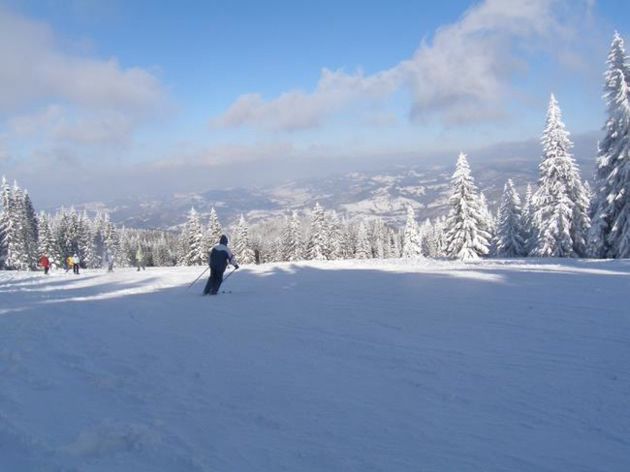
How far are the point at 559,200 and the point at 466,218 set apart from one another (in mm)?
8221

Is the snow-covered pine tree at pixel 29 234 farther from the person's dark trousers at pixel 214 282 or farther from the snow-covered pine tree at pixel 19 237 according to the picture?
the person's dark trousers at pixel 214 282

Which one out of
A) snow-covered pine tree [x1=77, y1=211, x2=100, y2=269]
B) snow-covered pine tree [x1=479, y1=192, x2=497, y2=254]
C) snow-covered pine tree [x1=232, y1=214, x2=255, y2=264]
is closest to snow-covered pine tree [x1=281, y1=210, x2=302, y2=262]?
snow-covered pine tree [x1=232, y1=214, x2=255, y2=264]

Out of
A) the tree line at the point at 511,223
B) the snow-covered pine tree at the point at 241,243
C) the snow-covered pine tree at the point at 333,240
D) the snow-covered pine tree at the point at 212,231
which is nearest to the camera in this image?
the tree line at the point at 511,223

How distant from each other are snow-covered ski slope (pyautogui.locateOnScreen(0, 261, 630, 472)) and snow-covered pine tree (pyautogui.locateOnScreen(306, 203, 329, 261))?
52181 millimetres

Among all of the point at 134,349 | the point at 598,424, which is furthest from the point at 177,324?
the point at 598,424

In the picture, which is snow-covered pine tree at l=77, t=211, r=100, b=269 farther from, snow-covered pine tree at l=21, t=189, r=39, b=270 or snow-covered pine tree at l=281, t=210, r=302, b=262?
snow-covered pine tree at l=281, t=210, r=302, b=262

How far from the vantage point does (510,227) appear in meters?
46.7

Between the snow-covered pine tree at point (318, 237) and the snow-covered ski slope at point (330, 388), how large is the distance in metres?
52.2

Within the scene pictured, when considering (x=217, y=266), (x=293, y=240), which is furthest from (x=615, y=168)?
(x=293, y=240)

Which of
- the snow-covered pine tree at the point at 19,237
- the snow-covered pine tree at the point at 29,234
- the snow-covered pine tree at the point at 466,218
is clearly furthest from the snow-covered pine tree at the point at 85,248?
the snow-covered pine tree at the point at 466,218

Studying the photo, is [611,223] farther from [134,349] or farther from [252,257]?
[252,257]

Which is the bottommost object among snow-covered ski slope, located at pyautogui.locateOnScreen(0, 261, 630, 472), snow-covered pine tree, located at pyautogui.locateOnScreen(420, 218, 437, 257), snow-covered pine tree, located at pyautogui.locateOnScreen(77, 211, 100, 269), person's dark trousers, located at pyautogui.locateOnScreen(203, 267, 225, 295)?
snow-covered pine tree, located at pyautogui.locateOnScreen(420, 218, 437, 257)

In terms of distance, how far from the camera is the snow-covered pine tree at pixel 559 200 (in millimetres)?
35719

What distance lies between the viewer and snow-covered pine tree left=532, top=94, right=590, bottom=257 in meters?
35.7
